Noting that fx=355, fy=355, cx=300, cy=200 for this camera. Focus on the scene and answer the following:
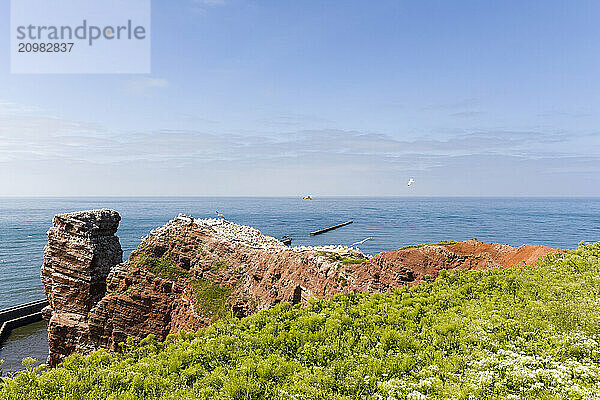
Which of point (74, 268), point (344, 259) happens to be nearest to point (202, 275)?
point (344, 259)

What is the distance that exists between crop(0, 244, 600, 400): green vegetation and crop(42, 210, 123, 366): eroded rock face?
18.8m

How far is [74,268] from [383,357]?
2587cm

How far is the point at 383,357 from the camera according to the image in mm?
7973

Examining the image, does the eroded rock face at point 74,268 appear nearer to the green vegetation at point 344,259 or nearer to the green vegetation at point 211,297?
the green vegetation at point 211,297

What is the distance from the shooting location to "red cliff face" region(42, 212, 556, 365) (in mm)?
17156

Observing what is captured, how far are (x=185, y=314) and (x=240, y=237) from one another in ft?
19.1

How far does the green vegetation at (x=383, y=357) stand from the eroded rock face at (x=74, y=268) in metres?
18.8

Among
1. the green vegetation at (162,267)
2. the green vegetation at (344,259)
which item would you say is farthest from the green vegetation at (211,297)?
the green vegetation at (344,259)

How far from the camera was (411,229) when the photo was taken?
106 m

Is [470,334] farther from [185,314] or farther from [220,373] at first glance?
[185,314]

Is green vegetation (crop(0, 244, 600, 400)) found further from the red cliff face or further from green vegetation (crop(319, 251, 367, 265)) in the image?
green vegetation (crop(319, 251, 367, 265))

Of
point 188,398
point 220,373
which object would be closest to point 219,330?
point 220,373

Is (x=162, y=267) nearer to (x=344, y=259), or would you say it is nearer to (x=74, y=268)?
(x=74, y=268)

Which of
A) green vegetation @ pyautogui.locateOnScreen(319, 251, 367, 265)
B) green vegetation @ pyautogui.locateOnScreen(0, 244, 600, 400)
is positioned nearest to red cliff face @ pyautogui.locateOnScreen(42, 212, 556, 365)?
green vegetation @ pyautogui.locateOnScreen(319, 251, 367, 265)
